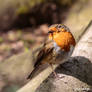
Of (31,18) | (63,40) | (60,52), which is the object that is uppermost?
(63,40)

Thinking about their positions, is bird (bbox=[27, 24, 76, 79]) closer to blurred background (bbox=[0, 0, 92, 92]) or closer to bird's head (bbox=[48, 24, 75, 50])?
bird's head (bbox=[48, 24, 75, 50])

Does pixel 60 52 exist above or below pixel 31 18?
above

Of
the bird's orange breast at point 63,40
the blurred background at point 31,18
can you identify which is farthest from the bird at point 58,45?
the blurred background at point 31,18

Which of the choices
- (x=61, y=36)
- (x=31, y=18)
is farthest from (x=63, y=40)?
(x=31, y=18)

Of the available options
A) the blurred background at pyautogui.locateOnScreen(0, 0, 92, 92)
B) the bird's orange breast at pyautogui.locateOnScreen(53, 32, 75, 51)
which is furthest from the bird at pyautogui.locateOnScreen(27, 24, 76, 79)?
the blurred background at pyautogui.locateOnScreen(0, 0, 92, 92)

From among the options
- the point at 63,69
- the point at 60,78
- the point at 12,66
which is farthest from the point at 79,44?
the point at 12,66

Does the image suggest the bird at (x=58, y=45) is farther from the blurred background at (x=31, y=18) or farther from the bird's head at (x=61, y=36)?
the blurred background at (x=31, y=18)

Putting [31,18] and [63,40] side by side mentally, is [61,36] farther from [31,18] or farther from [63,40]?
[31,18]
